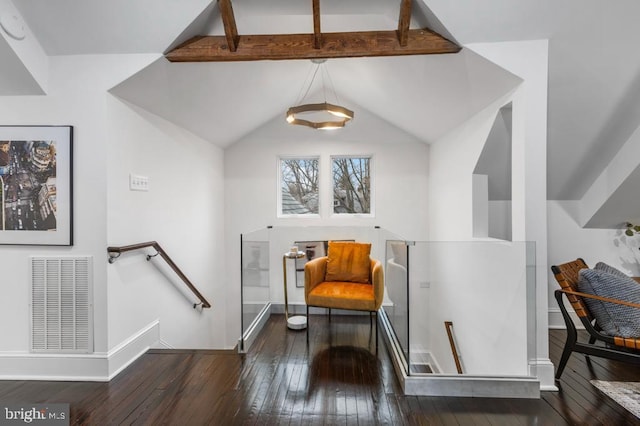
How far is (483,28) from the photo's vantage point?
7.46ft

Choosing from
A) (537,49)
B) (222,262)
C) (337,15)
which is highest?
(337,15)

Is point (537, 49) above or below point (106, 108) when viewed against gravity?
above

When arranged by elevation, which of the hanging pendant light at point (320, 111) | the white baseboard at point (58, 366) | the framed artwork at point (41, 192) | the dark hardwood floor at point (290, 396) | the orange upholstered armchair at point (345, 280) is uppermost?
the hanging pendant light at point (320, 111)

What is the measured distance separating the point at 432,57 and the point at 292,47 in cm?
113

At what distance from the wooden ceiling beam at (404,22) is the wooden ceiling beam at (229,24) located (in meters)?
1.21

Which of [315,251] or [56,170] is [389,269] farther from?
[56,170]

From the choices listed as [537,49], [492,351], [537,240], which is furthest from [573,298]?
[537,49]

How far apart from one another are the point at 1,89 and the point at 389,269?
359 centimetres

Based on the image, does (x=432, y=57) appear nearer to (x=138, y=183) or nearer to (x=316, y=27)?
(x=316, y=27)

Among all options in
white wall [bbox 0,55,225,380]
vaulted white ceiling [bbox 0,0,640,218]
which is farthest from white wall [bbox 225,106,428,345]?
white wall [bbox 0,55,225,380]

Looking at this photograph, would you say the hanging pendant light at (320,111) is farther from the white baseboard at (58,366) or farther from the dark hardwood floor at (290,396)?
the white baseboard at (58,366)

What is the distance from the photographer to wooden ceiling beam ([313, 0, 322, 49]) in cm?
217

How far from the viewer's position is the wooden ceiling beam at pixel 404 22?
2213 millimetres

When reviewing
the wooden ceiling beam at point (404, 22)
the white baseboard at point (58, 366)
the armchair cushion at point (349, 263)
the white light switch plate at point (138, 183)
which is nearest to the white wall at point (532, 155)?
the wooden ceiling beam at point (404, 22)
